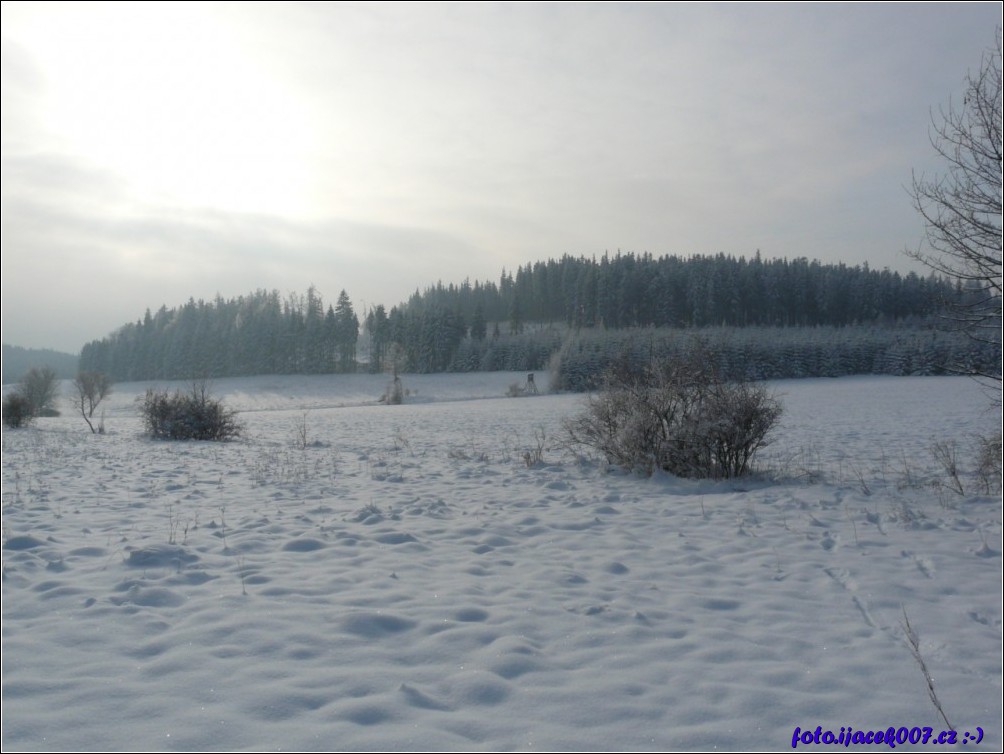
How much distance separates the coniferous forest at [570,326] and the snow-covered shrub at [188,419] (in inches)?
627

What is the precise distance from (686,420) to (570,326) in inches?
1702

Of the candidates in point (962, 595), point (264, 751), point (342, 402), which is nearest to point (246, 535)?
point (264, 751)

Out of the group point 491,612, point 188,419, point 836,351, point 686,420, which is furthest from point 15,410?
point 836,351

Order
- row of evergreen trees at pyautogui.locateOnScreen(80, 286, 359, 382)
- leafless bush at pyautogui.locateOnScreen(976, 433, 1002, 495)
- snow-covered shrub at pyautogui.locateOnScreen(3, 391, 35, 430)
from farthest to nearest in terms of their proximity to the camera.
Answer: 1. row of evergreen trees at pyautogui.locateOnScreen(80, 286, 359, 382)
2. snow-covered shrub at pyautogui.locateOnScreen(3, 391, 35, 430)
3. leafless bush at pyautogui.locateOnScreen(976, 433, 1002, 495)

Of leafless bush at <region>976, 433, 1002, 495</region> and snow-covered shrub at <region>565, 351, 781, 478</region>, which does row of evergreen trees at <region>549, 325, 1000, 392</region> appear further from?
leafless bush at <region>976, 433, 1002, 495</region>

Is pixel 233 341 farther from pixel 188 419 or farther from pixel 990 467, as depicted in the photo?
pixel 990 467

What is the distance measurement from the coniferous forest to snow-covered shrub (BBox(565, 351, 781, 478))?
70.0 ft

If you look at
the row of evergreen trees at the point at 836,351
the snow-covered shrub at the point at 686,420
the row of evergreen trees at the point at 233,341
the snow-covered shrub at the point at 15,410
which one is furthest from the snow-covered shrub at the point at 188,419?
the row of evergreen trees at the point at 233,341

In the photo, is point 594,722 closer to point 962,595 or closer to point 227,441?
point 962,595

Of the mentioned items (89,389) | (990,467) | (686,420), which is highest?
(89,389)

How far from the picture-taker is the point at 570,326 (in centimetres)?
5447

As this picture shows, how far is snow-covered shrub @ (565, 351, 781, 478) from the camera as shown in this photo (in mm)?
11375

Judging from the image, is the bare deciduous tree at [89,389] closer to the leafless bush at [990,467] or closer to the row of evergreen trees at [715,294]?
the row of evergreen trees at [715,294]

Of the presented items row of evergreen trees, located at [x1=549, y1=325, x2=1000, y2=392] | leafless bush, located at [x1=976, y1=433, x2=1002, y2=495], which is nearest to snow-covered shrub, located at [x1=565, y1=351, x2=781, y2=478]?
leafless bush, located at [x1=976, y1=433, x2=1002, y2=495]
